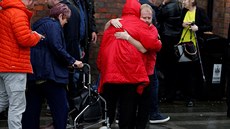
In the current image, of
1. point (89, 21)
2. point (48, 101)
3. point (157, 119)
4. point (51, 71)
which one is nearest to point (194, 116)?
point (157, 119)

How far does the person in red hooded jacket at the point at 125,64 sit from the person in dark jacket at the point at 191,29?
253 centimetres

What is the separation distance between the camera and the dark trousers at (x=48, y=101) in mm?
5789

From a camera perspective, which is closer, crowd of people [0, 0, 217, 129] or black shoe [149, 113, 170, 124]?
crowd of people [0, 0, 217, 129]

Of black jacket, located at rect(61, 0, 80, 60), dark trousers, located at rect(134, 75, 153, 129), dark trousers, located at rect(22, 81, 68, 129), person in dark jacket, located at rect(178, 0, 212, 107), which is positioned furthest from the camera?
person in dark jacket, located at rect(178, 0, 212, 107)

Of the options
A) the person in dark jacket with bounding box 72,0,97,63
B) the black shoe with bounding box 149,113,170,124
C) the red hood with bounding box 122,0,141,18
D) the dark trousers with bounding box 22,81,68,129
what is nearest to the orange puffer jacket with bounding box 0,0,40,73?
the dark trousers with bounding box 22,81,68,129

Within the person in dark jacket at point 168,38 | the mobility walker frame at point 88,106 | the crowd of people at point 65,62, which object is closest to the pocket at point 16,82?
the crowd of people at point 65,62

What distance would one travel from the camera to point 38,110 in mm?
5973

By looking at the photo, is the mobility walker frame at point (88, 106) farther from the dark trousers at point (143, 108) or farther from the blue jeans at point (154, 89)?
the blue jeans at point (154, 89)

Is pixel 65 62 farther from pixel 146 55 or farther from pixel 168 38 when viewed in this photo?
pixel 168 38

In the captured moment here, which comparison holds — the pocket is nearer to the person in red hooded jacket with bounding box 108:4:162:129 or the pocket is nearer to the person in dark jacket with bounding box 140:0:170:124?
the person in red hooded jacket with bounding box 108:4:162:129

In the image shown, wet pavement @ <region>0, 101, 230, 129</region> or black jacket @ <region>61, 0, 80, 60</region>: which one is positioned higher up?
black jacket @ <region>61, 0, 80, 60</region>

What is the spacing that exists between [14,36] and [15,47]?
4.3 inches

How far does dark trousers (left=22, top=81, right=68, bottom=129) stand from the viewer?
5789 mm

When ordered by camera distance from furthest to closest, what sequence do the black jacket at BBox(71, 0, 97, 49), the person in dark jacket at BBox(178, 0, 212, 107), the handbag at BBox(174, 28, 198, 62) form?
the person in dark jacket at BBox(178, 0, 212, 107)
the handbag at BBox(174, 28, 198, 62)
the black jacket at BBox(71, 0, 97, 49)
